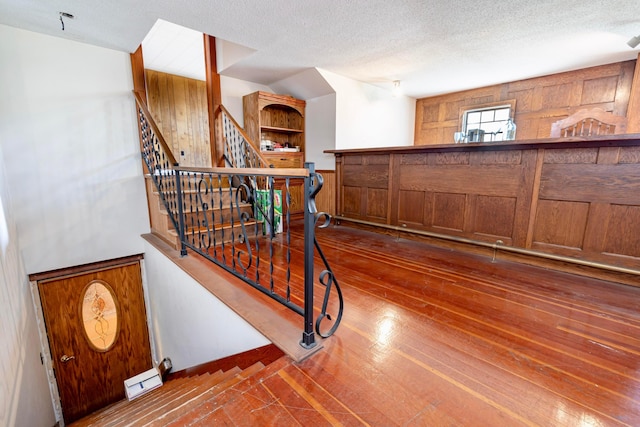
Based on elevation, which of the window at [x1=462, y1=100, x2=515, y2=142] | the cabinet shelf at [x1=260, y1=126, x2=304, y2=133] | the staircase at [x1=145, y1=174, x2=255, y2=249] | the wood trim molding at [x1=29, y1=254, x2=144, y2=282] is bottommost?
the wood trim molding at [x1=29, y1=254, x2=144, y2=282]

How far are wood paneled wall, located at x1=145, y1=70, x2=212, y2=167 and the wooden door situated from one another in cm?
207

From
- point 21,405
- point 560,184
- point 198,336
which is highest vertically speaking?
point 560,184

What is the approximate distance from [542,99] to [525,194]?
9.58ft

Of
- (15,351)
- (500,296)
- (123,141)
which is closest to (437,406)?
(500,296)

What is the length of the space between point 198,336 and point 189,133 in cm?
359

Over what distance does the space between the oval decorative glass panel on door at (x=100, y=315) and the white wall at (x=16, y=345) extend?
1.51 feet

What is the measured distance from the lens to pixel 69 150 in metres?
2.94

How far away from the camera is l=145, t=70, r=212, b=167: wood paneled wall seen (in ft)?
14.3

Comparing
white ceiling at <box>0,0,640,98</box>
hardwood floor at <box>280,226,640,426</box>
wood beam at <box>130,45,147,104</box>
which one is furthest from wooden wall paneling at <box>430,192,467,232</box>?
wood beam at <box>130,45,147,104</box>

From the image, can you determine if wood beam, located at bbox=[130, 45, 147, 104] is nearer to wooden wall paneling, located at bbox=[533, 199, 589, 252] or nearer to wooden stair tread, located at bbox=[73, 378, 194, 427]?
wooden stair tread, located at bbox=[73, 378, 194, 427]

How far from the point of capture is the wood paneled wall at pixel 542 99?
12.0ft

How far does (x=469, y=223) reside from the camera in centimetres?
270

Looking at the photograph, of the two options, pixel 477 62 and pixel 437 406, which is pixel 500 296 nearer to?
pixel 437 406

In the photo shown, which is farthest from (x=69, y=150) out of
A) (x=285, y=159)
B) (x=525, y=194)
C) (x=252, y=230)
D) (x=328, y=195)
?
(x=525, y=194)
